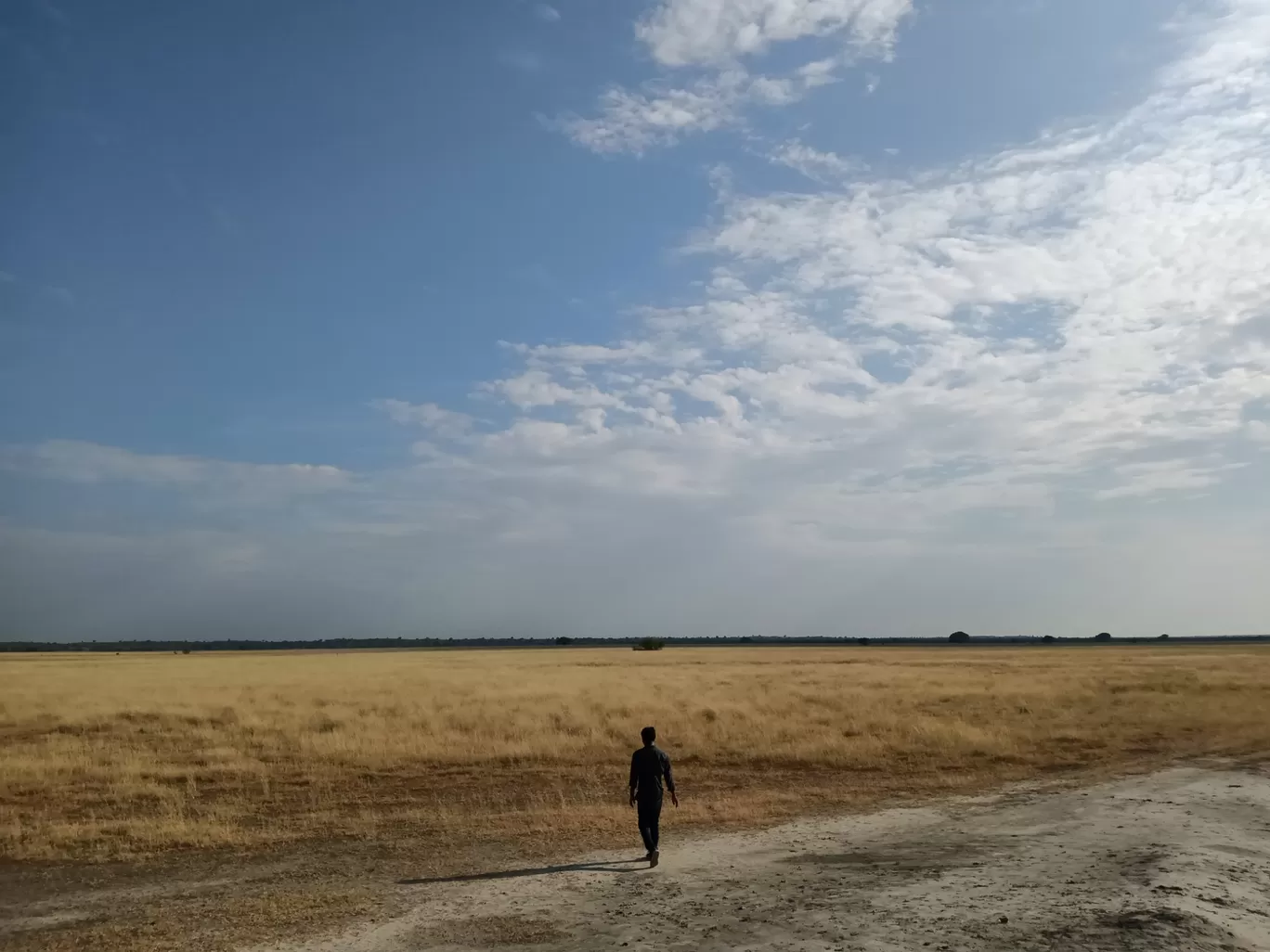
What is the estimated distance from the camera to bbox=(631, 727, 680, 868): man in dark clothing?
13727mm

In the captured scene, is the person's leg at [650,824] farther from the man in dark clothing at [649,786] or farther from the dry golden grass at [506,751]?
the dry golden grass at [506,751]

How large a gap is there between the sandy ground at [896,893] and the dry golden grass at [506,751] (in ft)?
10.4

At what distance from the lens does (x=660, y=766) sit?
1416 centimetres

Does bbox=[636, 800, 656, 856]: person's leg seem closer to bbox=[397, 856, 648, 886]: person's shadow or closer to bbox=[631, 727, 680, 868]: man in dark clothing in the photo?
bbox=[631, 727, 680, 868]: man in dark clothing

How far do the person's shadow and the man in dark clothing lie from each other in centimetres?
42

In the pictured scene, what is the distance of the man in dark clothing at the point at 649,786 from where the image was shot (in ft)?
45.0

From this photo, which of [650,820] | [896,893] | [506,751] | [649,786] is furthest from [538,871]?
[506,751]

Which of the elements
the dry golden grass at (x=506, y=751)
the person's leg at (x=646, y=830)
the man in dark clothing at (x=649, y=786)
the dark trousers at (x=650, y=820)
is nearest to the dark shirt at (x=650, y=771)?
the man in dark clothing at (x=649, y=786)

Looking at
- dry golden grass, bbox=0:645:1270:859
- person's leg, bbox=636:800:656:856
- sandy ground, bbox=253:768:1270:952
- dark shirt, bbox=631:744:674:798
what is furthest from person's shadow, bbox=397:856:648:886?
dry golden grass, bbox=0:645:1270:859

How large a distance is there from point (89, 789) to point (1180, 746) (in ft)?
90.4

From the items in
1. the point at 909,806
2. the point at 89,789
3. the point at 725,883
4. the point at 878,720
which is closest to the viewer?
the point at 725,883

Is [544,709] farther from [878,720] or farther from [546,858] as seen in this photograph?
[546,858]

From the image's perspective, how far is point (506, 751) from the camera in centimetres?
2492

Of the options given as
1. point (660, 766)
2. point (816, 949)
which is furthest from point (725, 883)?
point (816, 949)
